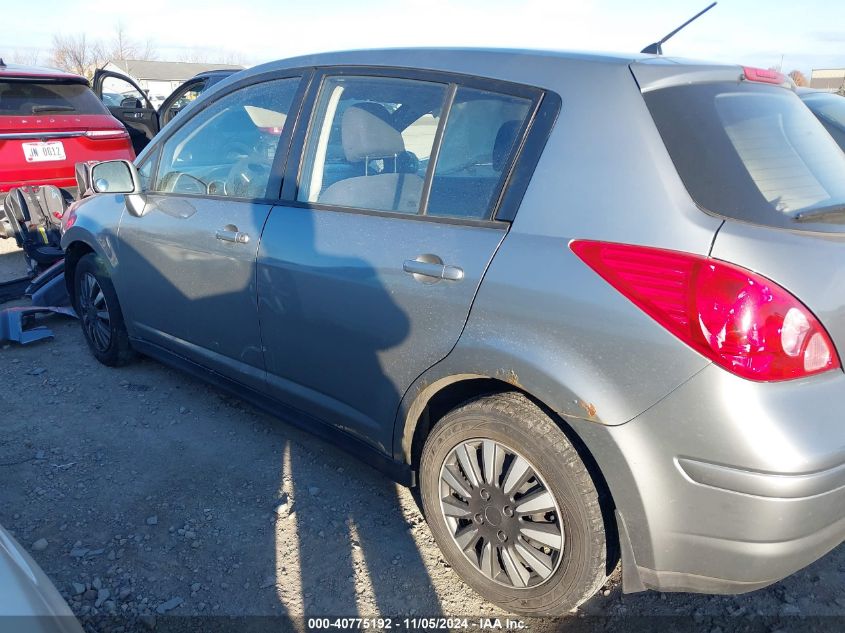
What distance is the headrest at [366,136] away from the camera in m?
2.68

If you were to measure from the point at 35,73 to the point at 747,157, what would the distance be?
274 inches

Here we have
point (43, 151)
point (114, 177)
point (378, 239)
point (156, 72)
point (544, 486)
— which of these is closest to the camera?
point (544, 486)

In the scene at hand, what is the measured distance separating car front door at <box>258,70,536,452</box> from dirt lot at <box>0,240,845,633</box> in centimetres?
42

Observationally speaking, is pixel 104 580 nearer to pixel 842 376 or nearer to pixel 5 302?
pixel 842 376

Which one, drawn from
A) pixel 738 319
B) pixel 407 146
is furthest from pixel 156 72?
pixel 738 319

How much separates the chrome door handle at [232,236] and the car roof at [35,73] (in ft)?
16.1

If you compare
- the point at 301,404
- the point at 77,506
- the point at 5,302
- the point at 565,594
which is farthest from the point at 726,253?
the point at 5,302

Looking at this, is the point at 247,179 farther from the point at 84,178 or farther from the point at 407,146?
the point at 84,178

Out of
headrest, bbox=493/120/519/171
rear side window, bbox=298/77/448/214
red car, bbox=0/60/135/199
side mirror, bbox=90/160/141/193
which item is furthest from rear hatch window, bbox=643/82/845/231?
red car, bbox=0/60/135/199

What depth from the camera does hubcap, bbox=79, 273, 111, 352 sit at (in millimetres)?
4129

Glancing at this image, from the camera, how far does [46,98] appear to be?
671cm

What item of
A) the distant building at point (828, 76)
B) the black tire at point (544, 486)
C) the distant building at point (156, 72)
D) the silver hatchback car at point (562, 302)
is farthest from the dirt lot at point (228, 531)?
the distant building at point (156, 72)

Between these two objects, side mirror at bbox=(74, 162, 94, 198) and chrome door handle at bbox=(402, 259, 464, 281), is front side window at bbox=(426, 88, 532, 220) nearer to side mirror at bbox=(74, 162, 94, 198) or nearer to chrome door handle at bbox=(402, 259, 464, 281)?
chrome door handle at bbox=(402, 259, 464, 281)

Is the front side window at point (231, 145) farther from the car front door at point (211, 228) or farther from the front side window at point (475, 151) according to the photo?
the front side window at point (475, 151)
